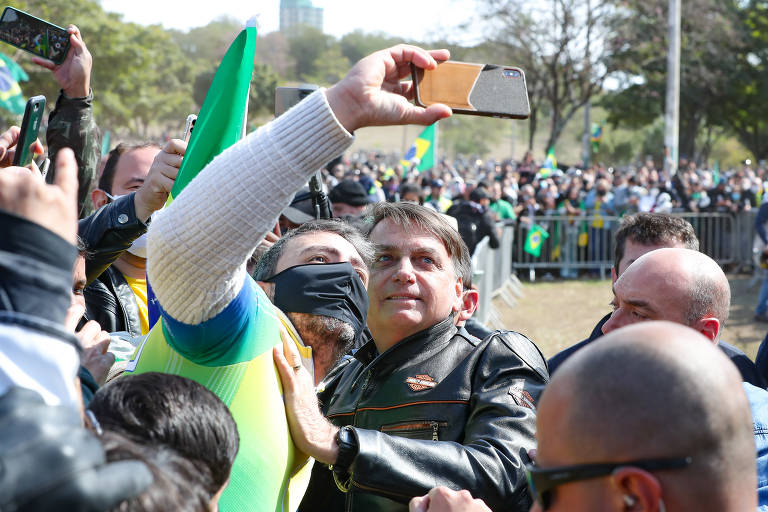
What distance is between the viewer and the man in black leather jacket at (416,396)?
213cm

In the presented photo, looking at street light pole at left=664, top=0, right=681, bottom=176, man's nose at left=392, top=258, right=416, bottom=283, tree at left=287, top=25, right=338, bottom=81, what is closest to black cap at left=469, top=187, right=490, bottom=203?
man's nose at left=392, top=258, right=416, bottom=283

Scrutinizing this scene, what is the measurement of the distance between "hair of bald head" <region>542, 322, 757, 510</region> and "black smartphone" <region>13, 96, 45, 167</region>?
185cm

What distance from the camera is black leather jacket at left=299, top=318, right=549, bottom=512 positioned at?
7.18ft

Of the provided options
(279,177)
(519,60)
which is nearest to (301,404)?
(279,177)

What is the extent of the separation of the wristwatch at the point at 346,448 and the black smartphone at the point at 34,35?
222 centimetres

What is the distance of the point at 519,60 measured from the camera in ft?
109

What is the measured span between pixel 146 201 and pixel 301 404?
1.17m

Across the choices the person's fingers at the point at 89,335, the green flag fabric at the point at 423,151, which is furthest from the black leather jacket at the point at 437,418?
the green flag fabric at the point at 423,151

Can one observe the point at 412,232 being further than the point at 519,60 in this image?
No

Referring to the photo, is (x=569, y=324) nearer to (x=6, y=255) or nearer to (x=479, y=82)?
(x=479, y=82)

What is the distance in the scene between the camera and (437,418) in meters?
2.46

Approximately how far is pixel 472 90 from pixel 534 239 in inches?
542

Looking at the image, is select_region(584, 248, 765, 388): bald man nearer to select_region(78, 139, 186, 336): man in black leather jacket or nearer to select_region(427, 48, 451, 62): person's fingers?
select_region(427, 48, 451, 62): person's fingers

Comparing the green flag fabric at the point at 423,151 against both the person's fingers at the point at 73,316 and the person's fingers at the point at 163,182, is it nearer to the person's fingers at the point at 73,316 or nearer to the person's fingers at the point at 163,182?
the person's fingers at the point at 163,182
